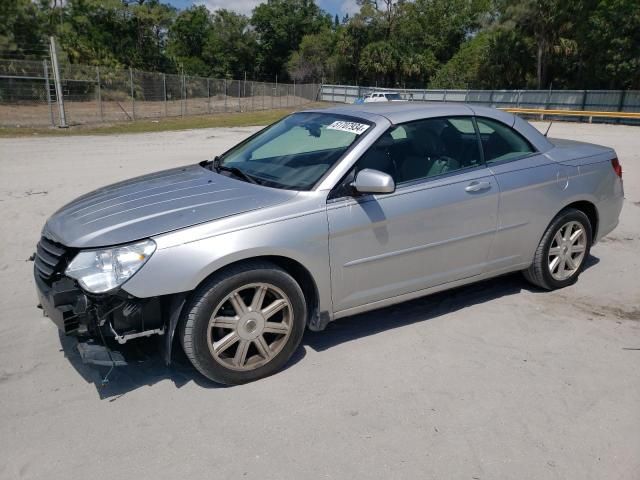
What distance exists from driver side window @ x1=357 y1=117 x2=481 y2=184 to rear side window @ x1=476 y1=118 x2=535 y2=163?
3.8 inches

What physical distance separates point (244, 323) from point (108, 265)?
0.84 metres

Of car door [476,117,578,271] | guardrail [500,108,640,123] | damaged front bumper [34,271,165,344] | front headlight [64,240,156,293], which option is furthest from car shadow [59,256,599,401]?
guardrail [500,108,640,123]

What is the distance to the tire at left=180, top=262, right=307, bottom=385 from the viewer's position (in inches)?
126

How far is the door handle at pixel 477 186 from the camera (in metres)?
4.11

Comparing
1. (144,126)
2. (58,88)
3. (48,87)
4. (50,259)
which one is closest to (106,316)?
(50,259)

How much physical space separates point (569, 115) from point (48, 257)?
34580 millimetres

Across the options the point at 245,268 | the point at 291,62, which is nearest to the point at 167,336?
the point at 245,268

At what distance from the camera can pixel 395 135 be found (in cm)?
400

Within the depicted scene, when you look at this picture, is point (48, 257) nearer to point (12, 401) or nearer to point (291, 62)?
point (12, 401)

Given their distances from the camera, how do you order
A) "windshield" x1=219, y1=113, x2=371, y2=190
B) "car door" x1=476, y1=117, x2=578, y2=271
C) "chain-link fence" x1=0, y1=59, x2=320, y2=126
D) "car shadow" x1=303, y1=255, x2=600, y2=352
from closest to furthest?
"windshield" x1=219, y1=113, x2=371, y2=190, "car shadow" x1=303, y1=255, x2=600, y2=352, "car door" x1=476, y1=117, x2=578, y2=271, "chain-link fence" x1=0, y1=59, x2=320, y2=126

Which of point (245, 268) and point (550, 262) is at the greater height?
point (245, 268)

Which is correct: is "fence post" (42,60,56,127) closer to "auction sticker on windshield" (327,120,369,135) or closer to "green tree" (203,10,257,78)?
"auction sticker on windshield" (327,120,369,135)

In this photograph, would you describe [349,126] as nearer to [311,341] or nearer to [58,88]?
[311,341]

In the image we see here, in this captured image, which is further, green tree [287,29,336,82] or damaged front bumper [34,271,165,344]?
green tree [287,29,336,82]
